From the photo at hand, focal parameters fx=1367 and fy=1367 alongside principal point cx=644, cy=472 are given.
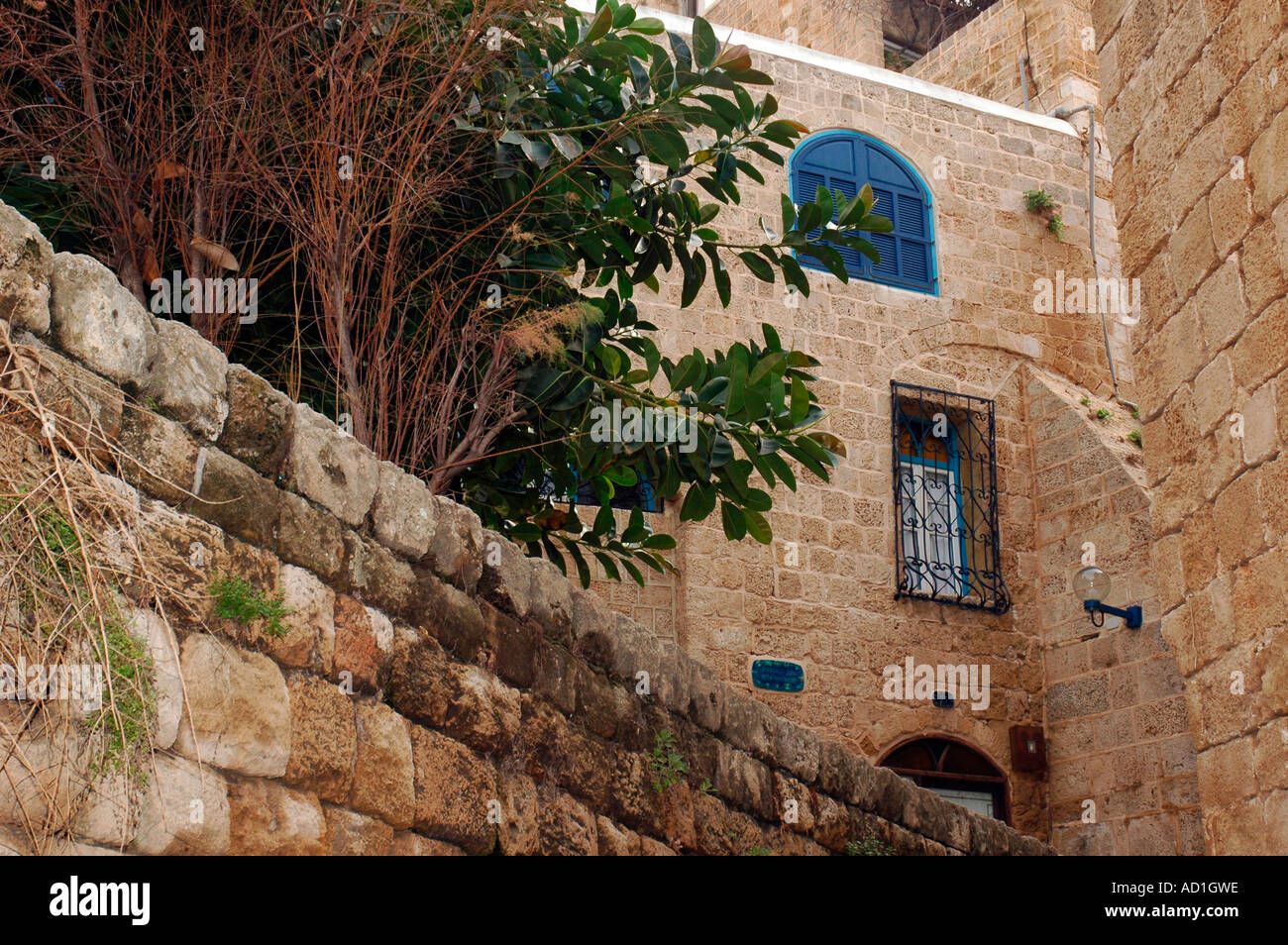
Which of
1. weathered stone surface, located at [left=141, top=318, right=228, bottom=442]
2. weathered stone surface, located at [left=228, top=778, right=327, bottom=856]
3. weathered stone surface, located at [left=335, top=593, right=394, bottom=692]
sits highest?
weathered stone surface, located at [left=141, top=318, right=228, bottom=442]

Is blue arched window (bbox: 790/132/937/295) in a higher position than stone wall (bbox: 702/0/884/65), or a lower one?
lower

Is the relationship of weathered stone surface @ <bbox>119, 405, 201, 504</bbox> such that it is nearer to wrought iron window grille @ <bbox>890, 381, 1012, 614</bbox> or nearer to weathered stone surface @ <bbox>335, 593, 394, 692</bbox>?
weathered stone surface @ <bbox>335, 593, 394, 692</bbox>

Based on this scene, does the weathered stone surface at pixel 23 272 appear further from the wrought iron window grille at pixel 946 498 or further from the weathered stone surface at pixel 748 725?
the wrought iron window grille at pixel 946 498

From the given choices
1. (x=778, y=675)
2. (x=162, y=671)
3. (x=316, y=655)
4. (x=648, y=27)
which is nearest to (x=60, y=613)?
(x=162, y=671)

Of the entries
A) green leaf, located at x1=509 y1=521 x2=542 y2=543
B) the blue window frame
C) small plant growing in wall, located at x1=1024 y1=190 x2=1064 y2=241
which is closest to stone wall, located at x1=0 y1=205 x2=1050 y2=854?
green leaf, located at x1=509 y1=521 x2=542 y2=543

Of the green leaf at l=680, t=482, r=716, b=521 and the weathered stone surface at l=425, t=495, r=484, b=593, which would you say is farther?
the green leaf at l=680, t=482, r=716, b=521

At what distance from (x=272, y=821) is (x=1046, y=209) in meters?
9.17

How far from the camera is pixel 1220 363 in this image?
14.4 feet

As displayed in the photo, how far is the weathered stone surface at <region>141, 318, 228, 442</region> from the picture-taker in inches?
120

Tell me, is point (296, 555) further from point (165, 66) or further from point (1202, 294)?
point (1202, 294)

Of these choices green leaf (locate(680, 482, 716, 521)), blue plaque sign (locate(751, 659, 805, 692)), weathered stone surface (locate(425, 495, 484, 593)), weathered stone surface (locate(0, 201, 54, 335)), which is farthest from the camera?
blue plaque sign (locate(751, 659, 805, 692))

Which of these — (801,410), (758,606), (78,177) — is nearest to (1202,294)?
(801,410)

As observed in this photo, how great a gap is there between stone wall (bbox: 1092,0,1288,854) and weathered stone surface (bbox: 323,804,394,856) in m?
2.55

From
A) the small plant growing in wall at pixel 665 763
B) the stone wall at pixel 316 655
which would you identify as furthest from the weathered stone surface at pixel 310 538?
the small plant growing in wall at pixel 665 763
